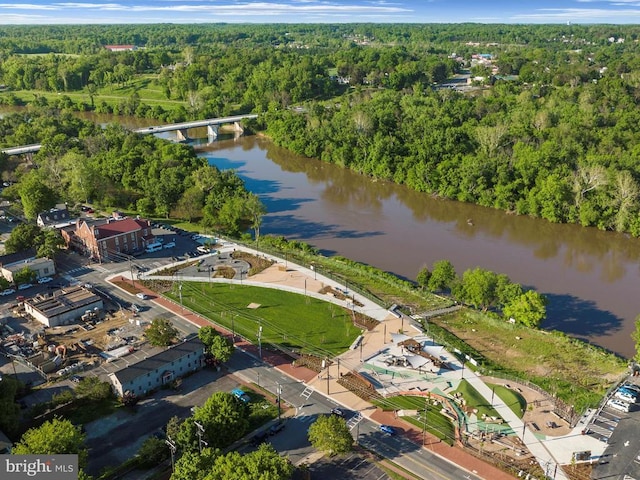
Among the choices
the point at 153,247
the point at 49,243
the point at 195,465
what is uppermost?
the point at 49,243

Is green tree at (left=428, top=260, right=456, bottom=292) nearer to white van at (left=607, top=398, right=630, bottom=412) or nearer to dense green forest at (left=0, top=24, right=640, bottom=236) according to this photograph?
white van at (left=607, top=398, right=630, bottom=412)

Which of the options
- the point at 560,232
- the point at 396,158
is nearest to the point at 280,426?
the point at 560,232

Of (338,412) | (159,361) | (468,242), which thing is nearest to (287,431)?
(338,412)

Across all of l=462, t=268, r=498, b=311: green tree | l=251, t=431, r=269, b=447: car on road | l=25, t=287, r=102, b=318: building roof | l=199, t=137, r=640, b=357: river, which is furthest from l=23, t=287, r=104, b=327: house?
l=462, t=268, r=498, b=311: green tree

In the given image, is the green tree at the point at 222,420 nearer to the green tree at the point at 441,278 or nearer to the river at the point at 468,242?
the green tree at the point at 441,278

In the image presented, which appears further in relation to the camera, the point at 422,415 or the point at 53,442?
the point at 422,415

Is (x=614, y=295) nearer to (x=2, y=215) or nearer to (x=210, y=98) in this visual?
(x=2, y=215)

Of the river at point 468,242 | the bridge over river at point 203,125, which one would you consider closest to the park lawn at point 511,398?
the river at point 468,242

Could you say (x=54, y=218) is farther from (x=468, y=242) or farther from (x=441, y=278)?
(x=468, y=242)
